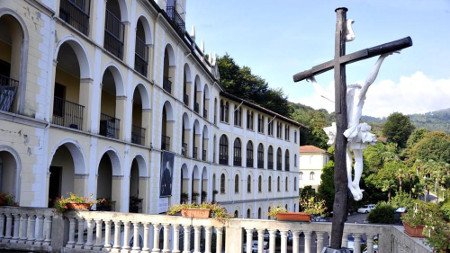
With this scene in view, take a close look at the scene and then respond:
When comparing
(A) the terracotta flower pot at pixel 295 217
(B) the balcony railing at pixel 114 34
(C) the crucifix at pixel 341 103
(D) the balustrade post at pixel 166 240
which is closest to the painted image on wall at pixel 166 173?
(B) the balcony railing at pixel 114 34

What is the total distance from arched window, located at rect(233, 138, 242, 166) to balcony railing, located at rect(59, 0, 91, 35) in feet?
99.4

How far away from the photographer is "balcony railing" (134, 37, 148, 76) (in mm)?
22594

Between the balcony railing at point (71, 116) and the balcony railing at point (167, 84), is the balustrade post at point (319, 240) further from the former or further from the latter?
the balcony railing at point (167, 84)

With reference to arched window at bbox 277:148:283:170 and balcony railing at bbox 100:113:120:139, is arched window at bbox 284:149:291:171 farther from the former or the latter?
balcony railing at bbox 100:113:120:139

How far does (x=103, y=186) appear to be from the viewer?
23953mm

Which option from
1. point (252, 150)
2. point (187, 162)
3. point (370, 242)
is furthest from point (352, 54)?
point (252, 150)

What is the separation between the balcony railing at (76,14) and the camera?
16.2m

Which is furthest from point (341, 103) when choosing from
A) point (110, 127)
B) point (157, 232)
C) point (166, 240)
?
point (110, 127)

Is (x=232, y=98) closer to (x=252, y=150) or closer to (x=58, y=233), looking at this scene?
(x=252, y=150)

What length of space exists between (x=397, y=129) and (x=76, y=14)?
114m

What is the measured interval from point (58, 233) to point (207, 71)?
27634 millimetres

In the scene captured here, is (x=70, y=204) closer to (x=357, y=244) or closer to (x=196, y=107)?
(x=357, y=244)

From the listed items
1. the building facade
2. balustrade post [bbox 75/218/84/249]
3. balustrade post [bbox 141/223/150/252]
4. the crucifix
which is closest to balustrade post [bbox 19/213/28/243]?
balustrade post [bbox 75/218/84/249]

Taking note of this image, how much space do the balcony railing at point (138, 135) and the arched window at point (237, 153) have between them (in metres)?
23.7
